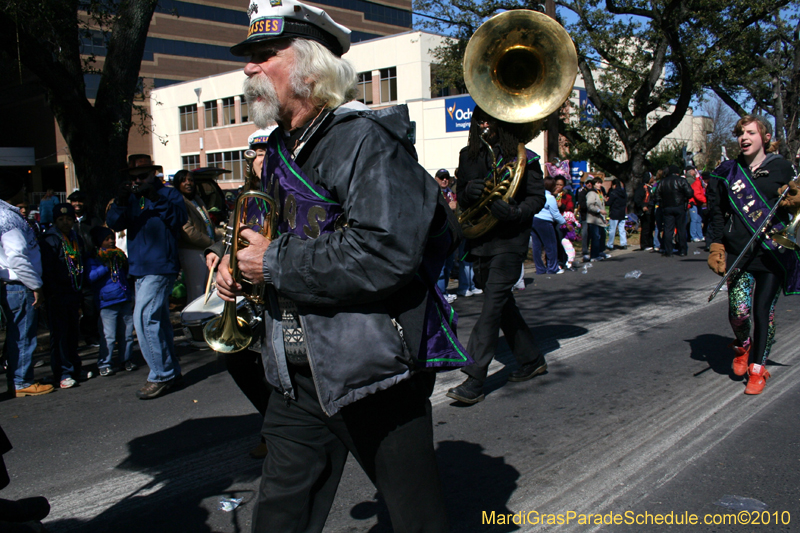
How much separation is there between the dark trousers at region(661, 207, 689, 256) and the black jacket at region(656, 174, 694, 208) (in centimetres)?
12

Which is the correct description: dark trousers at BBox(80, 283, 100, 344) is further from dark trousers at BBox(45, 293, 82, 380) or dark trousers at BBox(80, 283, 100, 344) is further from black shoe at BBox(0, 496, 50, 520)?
black shoe at BBox(0, 496, 50, 520)

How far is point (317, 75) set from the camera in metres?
1.93

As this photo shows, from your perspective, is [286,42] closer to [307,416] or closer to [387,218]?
[387,218]

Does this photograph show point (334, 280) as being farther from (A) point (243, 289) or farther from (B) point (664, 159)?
(B) point (664, 159)

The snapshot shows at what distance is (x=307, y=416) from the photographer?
1940 millimetres

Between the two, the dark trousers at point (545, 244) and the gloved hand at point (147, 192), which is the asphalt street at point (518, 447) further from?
the dark trousers at point (545, 244)

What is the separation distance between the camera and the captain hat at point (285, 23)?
1.90m

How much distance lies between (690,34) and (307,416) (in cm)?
2299

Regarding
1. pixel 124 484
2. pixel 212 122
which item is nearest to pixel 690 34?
pixel 124 484

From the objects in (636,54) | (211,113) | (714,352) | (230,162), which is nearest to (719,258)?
(714,352)

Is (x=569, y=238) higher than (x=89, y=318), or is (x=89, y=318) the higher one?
(x=569, y=238)

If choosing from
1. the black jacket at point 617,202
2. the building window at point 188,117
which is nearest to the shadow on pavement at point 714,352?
the black jacket at point 617,202

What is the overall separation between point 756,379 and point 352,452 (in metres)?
3.74

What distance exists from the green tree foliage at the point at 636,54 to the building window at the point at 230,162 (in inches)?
915
